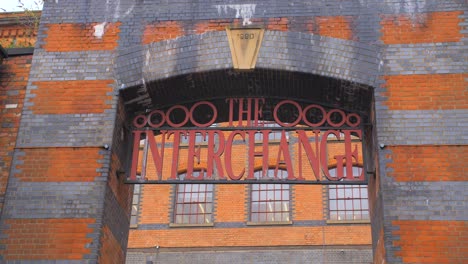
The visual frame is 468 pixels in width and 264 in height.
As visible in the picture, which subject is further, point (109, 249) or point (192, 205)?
point (192, 205)

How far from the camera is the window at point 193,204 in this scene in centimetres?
2731

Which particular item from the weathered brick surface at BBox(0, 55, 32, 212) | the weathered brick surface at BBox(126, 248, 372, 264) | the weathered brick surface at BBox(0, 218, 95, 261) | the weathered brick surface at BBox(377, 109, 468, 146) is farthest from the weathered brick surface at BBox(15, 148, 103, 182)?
the weathered brick surface at BBox(126, 248, 372, 264)

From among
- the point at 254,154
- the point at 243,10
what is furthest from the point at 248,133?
the point at 243,10

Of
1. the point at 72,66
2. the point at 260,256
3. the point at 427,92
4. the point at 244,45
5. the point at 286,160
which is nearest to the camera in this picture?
the point at 427,92

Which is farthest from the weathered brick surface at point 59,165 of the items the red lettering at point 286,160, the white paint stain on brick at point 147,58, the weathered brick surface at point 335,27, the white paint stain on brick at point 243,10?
the weathered brick surface at point 335,27

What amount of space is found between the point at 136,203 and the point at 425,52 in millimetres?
19540

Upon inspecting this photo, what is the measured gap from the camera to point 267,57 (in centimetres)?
1058

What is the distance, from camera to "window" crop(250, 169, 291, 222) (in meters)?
26.8

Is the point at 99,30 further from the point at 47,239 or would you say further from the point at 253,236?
the point at 253,236

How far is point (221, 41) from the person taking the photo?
423 inches

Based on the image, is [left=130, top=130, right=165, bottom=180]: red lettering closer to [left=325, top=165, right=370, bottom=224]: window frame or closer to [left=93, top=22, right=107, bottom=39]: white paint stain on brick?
[left=93, top=22, right=107, bottom=39]: white paint stain on brick

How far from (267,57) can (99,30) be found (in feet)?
9.35

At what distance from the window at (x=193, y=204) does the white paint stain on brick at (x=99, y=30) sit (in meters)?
16.8

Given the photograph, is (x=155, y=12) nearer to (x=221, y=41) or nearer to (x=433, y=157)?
(x=221, y=41)
